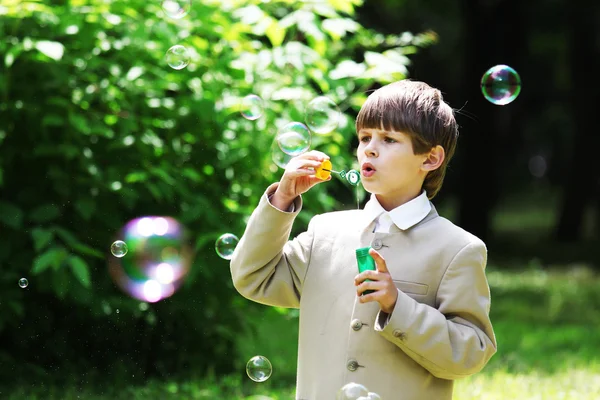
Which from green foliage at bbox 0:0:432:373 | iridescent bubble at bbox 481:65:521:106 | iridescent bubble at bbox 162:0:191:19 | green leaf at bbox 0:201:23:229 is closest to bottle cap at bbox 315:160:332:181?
iridescent bubble at bbox 481:65:521:106

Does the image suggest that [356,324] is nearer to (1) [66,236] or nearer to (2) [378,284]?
(2) [378,284]

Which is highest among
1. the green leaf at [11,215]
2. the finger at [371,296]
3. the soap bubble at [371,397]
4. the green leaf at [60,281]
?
the finger at [371,296]

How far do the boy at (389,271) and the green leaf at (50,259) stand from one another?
170cm

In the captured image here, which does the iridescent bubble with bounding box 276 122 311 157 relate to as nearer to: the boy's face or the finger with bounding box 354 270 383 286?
the boy's face

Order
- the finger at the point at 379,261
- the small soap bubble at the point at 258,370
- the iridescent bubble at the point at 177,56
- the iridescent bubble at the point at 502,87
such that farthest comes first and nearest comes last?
the iridescent bubble at the point at 177,56
the iridescent bubble at the point at 502,87
the small soap bubble at the point at 258,370
the finger at the point at 379,261

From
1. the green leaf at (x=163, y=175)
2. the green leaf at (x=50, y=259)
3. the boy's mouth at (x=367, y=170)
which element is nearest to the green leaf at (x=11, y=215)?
the green leaf at (x=50, y=259)

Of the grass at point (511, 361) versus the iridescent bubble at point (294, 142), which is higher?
the iridescent bubble at point (294, 142)

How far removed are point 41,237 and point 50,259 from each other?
0.15 meters

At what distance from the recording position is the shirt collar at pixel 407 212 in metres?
2.39

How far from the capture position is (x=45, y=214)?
4230 millimetres

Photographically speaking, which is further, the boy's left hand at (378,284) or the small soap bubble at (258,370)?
the small soap bubble at (258,370)

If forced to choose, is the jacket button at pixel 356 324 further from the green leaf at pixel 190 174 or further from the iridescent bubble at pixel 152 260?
the green leaf at pixel 190 174

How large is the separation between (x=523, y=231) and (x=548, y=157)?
13.9m

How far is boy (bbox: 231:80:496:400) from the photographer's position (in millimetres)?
2275
